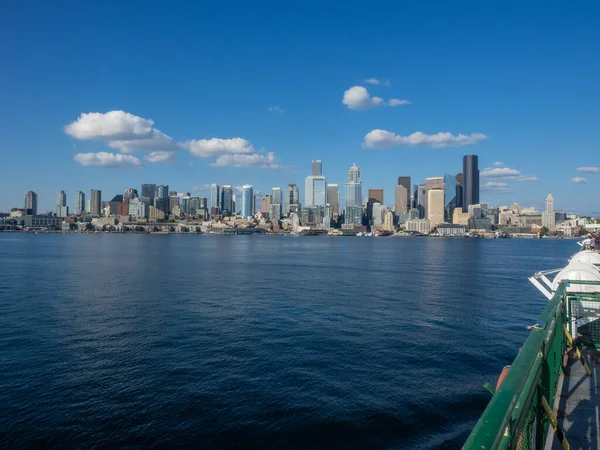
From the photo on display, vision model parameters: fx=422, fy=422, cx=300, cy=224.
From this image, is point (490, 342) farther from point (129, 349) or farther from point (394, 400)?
point (129, 349)

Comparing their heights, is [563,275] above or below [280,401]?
above

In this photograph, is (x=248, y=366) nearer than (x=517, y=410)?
No

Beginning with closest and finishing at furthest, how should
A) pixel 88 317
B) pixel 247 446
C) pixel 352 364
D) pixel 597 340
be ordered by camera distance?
1. pixel 597 340
2. pixel 247 446
3. pixel 352 364
4. pixel 88 317

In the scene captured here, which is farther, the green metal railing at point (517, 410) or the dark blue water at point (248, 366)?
the dark blue water at point (248, 366)

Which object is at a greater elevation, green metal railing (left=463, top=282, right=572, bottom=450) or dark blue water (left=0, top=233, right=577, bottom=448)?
green metal railing (left=463, top=282, right=572, bottom=450)

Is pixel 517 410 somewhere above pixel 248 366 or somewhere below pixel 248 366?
above

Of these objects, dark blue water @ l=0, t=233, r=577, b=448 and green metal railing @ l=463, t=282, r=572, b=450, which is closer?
green metal railing @ l=463, t=282, r=572, b=450

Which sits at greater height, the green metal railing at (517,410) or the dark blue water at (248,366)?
the green metal railing at (517,410)

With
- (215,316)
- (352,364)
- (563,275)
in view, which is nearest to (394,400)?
(352,364)
